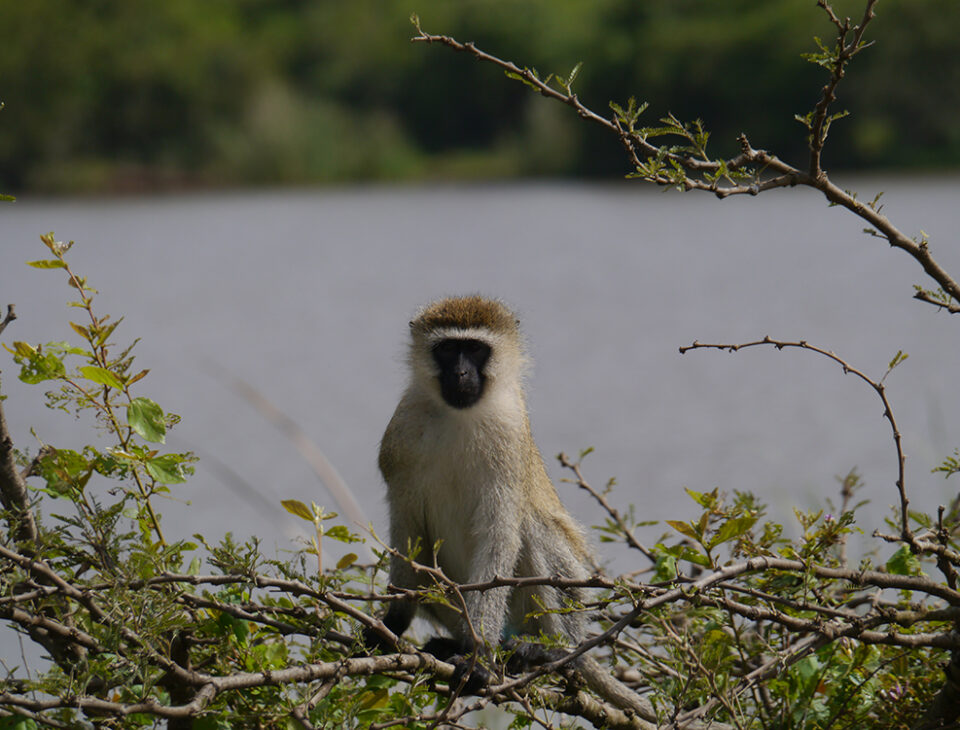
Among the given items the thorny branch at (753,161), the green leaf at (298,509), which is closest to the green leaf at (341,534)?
the green leaf at (298,509)

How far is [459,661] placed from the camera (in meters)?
3.54

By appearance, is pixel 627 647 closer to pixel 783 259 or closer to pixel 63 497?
pixel 63 497

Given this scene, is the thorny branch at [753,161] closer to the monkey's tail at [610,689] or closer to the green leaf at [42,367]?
the green leaf at [42,367]

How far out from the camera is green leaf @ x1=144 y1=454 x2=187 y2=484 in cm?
277

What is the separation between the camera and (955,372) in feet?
43.3

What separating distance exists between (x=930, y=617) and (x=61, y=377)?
95.3 inches

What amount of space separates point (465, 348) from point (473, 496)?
2.26 feet

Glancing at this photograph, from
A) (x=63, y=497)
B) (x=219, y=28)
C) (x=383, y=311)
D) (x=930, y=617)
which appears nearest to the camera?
(x=930, y=617)

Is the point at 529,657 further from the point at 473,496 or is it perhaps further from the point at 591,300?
the point at 591,300

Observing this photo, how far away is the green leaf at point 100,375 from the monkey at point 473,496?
5.48 ft

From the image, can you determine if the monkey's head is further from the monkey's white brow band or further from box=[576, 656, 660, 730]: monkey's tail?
box=[576, 656, 660, 730]: monkey's tail

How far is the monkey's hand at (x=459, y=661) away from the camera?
335 cm

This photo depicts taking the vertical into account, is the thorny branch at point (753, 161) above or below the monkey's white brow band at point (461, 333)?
below

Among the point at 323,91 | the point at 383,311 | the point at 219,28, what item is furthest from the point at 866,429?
the point at 219,28
